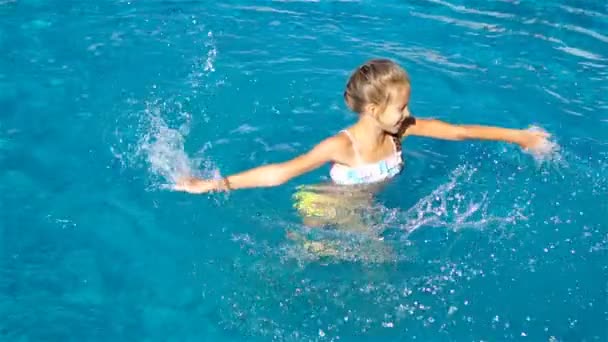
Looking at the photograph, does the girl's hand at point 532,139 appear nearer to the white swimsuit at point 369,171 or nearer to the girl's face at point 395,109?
the white swimsuit at point 369,171

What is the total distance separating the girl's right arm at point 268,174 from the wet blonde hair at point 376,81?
0.33 m

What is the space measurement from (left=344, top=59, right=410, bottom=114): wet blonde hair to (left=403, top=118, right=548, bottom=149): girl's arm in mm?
687

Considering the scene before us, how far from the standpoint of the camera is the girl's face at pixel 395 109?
428 cm

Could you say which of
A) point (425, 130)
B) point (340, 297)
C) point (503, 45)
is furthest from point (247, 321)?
point (503, 45)

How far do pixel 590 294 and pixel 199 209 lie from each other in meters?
2.50

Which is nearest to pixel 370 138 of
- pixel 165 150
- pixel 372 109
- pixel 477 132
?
pixel 372 109

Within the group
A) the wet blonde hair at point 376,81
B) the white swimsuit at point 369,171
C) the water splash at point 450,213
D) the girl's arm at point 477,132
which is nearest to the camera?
the wet blonde hair at point 376,81

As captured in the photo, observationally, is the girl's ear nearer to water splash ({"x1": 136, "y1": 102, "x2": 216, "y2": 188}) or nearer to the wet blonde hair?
the wet blonde hair

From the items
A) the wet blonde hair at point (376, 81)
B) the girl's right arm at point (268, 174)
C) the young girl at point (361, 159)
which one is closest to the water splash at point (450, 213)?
the young girl at point (361, 159)

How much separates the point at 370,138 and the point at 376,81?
0.44m

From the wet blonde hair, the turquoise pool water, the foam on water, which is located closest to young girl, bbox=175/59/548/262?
the wet blonde hair

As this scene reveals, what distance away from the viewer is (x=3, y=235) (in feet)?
16.4

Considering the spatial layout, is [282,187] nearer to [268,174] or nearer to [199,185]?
[268,174]

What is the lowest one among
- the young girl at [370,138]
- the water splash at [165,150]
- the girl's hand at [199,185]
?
the water splash at [165,150]
